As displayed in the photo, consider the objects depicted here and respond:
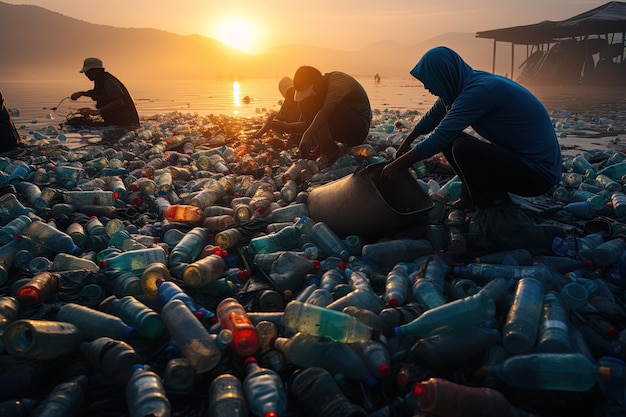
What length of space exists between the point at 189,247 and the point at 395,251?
1.89 metres

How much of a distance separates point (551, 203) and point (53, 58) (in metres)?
149

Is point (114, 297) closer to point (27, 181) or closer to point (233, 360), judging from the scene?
point (233, 360)

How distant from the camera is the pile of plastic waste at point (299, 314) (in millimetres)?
2072

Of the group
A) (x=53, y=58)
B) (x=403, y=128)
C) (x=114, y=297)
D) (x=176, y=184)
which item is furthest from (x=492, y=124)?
(x=53, y=58)

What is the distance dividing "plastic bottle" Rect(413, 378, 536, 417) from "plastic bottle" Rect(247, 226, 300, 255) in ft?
7.46

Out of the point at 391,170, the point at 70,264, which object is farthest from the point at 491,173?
the point at 70,264

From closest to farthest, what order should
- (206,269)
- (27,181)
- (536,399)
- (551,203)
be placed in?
1. (536,399)
2. (206,269)
3. (551,203)
4. (27,181)

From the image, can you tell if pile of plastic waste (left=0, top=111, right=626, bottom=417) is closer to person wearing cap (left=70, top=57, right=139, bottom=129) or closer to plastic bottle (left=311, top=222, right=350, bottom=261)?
plastic bottle (left=311, top=222, right=350, bottom=261)

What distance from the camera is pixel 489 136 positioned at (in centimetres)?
366

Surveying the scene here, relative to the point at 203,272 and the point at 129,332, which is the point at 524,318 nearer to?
the point at 203,272

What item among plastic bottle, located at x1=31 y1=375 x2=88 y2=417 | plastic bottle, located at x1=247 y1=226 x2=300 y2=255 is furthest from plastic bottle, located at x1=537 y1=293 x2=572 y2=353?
plastic bottle, located at x1=31 y1=375 x2=88 y2=417

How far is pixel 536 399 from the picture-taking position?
202 cm

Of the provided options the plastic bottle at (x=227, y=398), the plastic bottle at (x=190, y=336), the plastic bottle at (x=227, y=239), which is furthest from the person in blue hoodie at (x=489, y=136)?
the plastic bottle at (x=227, y=398)

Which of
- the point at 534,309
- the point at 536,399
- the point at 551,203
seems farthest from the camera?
the point at 551,203
